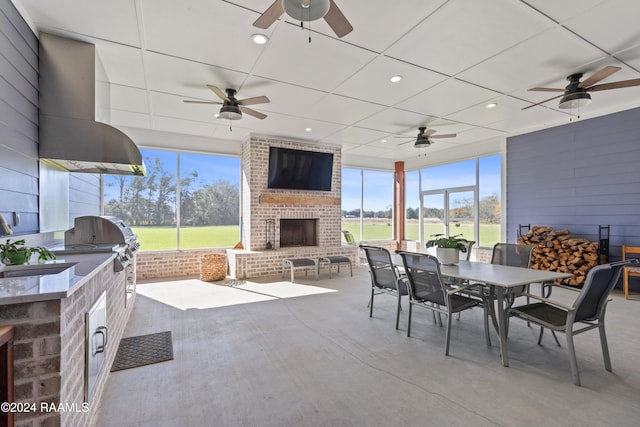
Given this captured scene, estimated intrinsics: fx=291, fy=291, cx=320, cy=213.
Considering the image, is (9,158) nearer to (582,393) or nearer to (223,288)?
(223,288)

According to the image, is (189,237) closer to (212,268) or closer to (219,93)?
(212,268)

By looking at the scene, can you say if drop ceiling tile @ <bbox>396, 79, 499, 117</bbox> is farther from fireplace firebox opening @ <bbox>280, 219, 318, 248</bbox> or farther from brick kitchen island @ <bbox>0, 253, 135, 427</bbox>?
brick kitchen island @ <bbox>0, 253, 135, 427</bbox>

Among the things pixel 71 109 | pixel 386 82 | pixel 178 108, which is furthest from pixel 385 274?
pixel 178 108

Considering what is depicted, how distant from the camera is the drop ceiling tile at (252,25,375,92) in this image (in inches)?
109

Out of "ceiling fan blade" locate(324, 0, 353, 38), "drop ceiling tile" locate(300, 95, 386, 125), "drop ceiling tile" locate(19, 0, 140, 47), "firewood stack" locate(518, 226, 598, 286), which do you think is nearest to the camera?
"ceiling fan blade" locate(324, 0, 353, 38)

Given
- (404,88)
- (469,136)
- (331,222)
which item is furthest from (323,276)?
(469,136)

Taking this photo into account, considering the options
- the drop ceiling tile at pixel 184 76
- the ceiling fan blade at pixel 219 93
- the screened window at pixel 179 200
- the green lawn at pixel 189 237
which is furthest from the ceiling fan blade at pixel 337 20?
the green lawn at pixel 189 237

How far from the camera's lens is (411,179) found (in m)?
8.70

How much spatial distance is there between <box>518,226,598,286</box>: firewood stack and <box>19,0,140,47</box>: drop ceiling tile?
5.72 meters

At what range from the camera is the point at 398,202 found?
868 cm

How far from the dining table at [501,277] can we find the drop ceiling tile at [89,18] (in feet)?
11.2

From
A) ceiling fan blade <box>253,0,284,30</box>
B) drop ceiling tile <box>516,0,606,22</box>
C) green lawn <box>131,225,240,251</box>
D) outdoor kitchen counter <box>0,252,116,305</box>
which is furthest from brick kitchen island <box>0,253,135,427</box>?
green lawn <box>131,225,240,251</box>

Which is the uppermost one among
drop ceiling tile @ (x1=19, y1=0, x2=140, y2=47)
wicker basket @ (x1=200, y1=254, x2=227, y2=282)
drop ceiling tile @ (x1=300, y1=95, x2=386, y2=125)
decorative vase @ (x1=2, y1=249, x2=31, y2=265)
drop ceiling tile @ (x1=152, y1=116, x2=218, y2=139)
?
drop ceiling tile @ (x1=300, y1=95, x2=386, y2=125)

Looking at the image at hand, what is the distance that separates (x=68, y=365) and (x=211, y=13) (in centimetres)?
259
